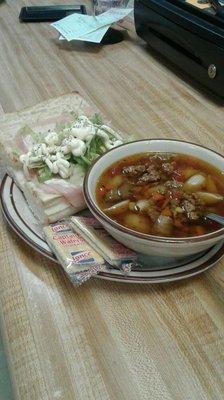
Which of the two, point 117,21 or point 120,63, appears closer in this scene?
point 120,63

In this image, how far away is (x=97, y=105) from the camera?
115cm

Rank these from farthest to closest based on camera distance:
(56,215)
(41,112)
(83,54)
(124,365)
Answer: (83,54)
(41,112)
(56,215)
(124,365)

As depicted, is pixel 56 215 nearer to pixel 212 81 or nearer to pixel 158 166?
pixel 158 166

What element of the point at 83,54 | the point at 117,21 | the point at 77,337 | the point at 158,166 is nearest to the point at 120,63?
the point at 83,54

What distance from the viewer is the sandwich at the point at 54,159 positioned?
712mm

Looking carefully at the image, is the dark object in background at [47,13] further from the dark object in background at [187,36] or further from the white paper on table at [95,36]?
the dark object in background at [187,36]

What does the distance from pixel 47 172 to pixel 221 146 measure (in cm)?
46

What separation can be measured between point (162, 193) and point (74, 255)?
175mm

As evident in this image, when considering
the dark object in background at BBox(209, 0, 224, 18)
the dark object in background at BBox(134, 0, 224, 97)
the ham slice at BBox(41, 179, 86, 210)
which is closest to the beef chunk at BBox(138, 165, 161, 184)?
the ham slice at BBox(41, 179, 86, 210)

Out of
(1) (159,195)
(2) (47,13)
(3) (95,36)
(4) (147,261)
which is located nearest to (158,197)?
(1) (159,195)

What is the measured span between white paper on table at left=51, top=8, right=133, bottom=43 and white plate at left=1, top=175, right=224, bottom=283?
0.94 meters

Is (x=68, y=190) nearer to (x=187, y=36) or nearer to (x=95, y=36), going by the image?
(x=187, y=36)

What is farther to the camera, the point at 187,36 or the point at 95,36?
A: the point at 95,36

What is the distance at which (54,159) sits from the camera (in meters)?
0.73
